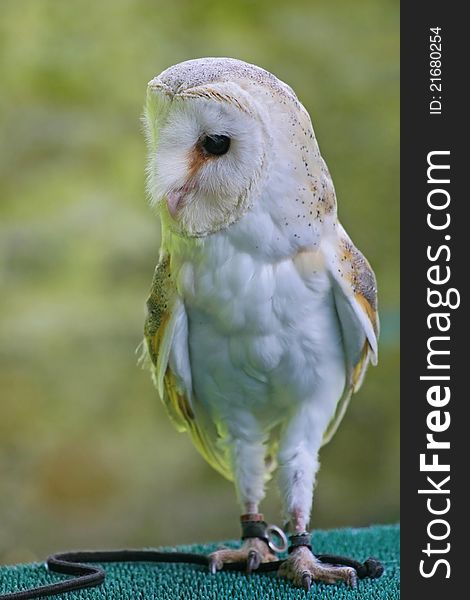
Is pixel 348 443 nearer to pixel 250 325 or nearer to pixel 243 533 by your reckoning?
pixel 243 533

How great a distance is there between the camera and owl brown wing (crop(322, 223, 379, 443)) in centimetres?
112

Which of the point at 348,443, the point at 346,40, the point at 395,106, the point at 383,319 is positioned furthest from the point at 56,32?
the point at 348,443

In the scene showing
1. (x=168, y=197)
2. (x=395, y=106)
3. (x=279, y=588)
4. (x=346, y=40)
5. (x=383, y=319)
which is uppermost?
(x=346, y=40)

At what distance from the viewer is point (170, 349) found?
3.79 feet

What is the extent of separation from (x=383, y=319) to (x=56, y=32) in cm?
133

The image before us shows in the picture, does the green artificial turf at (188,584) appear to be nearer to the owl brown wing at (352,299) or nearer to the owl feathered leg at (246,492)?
the owl feathered leg at (246,492)

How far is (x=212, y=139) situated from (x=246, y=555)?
0.58 meters

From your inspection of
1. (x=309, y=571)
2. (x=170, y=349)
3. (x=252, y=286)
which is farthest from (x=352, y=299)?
(x=309, y=571)

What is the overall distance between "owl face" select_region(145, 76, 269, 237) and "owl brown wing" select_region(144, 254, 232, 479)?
0.12 metres

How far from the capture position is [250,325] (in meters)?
→ 1.10

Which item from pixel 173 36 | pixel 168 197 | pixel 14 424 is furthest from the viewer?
pixel 173 36

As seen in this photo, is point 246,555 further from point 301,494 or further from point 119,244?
point 119,244

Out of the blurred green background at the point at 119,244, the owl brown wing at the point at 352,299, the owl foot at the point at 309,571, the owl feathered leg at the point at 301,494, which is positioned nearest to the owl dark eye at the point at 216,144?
the owl brown wing at the point at 352,299

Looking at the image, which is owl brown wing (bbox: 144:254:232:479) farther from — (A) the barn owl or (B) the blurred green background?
(B) the blurred green background
